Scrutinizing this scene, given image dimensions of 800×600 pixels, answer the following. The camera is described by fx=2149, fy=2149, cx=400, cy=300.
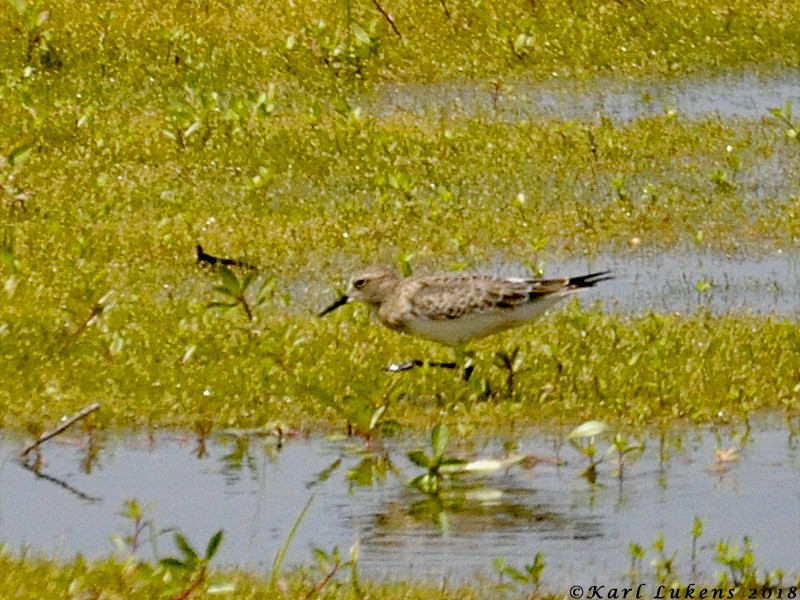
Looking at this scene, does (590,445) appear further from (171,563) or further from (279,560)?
(171,563)

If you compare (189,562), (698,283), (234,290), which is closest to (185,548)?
(189,562)

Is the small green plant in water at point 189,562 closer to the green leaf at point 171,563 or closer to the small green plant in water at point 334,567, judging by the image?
the green leaf at point 171,563

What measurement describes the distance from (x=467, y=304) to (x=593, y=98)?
748 centimetres

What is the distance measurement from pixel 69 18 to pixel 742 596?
12702mm

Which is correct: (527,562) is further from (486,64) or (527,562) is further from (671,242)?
(486,64)

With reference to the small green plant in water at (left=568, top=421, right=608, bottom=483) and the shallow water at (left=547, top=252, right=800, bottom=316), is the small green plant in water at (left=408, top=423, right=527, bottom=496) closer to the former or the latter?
the small green plant in water at (left=568, top=421, right=608, bottom=483)

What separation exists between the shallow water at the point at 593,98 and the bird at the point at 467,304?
6136 millimetres

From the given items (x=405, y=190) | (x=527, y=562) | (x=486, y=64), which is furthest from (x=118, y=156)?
→ (x=527, y=562)

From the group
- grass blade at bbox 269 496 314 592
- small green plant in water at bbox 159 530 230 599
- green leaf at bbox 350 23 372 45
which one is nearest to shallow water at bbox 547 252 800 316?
green leaf at bbox 350 23 372 45

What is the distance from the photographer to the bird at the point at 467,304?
1184 cm

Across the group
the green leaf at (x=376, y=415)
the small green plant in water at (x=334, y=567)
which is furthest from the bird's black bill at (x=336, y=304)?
the small green plant in water at (x=334, y=567)

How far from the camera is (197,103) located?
17797mm

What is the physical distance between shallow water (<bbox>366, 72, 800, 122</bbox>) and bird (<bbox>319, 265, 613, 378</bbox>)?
6.14m

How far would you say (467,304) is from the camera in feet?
38.7
